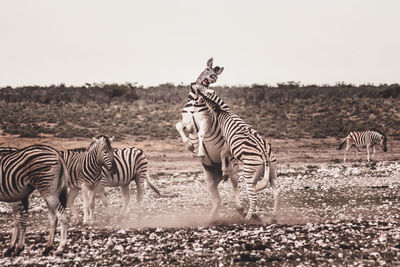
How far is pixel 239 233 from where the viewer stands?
978 cm

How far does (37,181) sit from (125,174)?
14.8 feet

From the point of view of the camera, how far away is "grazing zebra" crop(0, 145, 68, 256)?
8.68 metres

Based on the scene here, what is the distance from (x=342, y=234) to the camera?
9312 millimetres

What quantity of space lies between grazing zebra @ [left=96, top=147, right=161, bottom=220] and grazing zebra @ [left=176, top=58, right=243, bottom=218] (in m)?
1.87

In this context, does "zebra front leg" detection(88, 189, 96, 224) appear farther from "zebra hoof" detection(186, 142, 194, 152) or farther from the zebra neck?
"zebra hoof" detection(186, 142, 194, 152)

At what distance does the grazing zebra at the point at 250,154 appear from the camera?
11.1 metres

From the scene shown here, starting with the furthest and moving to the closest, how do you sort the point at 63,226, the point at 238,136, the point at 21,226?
the point at 238,136 < the point at 21,226 < the point at 63,226

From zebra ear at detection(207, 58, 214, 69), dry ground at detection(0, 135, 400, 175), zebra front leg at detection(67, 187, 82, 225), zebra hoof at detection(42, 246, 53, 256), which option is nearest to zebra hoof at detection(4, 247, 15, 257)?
zebra hoof at detection(42, 246, 53, 256)

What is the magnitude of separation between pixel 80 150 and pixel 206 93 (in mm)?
3885

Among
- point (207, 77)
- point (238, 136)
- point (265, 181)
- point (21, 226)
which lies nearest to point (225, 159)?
point (238, 136)

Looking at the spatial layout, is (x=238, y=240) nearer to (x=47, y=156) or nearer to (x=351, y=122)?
(x=47, y=156)

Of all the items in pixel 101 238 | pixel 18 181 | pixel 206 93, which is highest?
pixel 206 93

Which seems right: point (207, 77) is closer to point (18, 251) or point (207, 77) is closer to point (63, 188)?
point (63, 188)

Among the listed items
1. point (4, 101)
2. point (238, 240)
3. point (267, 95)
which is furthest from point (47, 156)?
point (267, 95)
